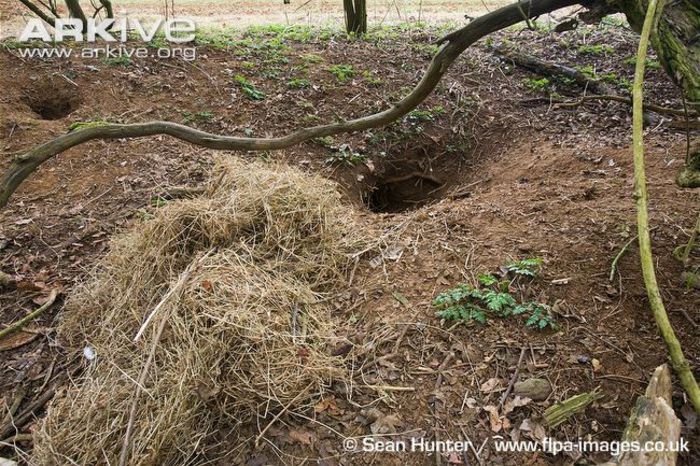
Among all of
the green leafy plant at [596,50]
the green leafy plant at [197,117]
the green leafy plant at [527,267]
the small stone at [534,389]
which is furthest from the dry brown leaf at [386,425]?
the green leafy plant at [596,50]

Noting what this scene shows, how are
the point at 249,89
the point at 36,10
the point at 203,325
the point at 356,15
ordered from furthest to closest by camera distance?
the point at 356,15 < the point at 36,10 < the point at 249,89 < the point at 203,325

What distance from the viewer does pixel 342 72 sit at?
19.5 ft

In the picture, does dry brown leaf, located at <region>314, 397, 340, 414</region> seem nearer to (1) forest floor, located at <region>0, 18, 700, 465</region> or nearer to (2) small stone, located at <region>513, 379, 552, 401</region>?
(1) forest floor, located at <region>0, 18, 700, 465</region>

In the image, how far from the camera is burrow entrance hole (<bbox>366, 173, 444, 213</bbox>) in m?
5.24

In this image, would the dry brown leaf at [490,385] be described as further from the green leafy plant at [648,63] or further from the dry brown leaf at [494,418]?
the green leafy plant at [648,63]

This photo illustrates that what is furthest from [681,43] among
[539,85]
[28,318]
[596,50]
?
[596,50]

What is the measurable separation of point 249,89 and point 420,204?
2.51 m

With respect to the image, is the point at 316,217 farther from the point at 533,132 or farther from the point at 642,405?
the point at 533,132

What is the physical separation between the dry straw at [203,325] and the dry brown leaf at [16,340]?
24cm

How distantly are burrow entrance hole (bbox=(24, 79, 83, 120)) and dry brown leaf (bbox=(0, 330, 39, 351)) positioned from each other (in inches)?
124

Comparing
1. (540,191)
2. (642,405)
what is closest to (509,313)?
(642,405)

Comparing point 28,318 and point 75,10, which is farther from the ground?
point 75,10

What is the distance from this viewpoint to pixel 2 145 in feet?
14.6

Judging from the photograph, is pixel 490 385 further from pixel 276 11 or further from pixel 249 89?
pixel 276 11
